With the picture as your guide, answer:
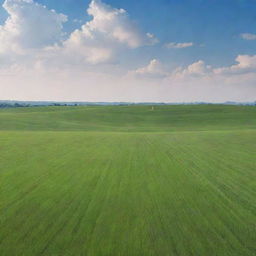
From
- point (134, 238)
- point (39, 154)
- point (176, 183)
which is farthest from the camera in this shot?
point (39, 154)

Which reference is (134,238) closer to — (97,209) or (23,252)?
(97,209)

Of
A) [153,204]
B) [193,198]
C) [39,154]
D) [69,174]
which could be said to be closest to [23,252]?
[153,204]

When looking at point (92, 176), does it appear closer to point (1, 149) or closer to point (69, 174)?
point (69, 174)

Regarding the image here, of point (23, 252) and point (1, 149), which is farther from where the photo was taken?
point (1, 149)

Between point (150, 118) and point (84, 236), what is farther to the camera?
point (150, 118)

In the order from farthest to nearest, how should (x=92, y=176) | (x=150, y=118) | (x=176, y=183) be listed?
(x=150, y=118) < (x=92, y=176) < (x=176, y=183)

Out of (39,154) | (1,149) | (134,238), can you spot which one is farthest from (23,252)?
(1,149)

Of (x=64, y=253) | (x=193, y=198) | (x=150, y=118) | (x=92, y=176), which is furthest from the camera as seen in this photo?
(x=150, y=118)

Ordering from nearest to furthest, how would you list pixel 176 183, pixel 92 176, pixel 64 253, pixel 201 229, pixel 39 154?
pixel 64 253 → pixel 201 229 → pixel 176 183 → pixel 92 176 → pixel 39 154
